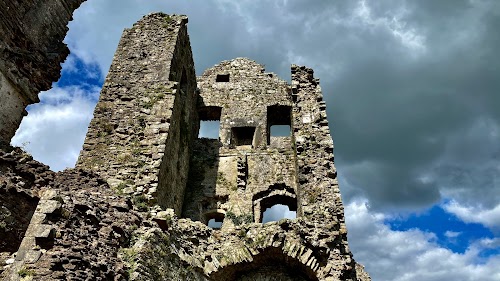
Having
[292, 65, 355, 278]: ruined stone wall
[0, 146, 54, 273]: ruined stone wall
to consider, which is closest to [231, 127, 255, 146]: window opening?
[292, 65, 355, 278]: ruined stone wall

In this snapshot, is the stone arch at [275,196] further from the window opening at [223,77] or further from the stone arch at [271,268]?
the window opening at [223,77]

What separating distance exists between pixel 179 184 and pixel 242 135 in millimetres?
4518

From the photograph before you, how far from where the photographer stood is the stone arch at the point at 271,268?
25.7 feet

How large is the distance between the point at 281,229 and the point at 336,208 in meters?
1.91

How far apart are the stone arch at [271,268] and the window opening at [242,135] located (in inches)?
291

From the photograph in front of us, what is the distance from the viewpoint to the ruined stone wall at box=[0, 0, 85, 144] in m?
8.09

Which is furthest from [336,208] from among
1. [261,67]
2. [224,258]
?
[261,67]

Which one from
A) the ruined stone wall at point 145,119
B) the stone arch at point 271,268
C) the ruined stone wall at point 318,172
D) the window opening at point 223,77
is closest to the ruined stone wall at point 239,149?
the window opening at point 223,77

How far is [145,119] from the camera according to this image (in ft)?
32.3

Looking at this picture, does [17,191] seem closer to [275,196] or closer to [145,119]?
[145,119]

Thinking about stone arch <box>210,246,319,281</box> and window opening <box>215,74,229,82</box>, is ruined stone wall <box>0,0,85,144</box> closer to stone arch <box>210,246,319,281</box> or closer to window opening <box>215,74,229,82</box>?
stone arch <box>210,246,319,281</box>

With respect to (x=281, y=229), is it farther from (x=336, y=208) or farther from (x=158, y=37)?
(x=158, y=37)

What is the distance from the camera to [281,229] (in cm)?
813

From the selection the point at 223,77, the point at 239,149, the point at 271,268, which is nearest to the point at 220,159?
the point at 239,149
